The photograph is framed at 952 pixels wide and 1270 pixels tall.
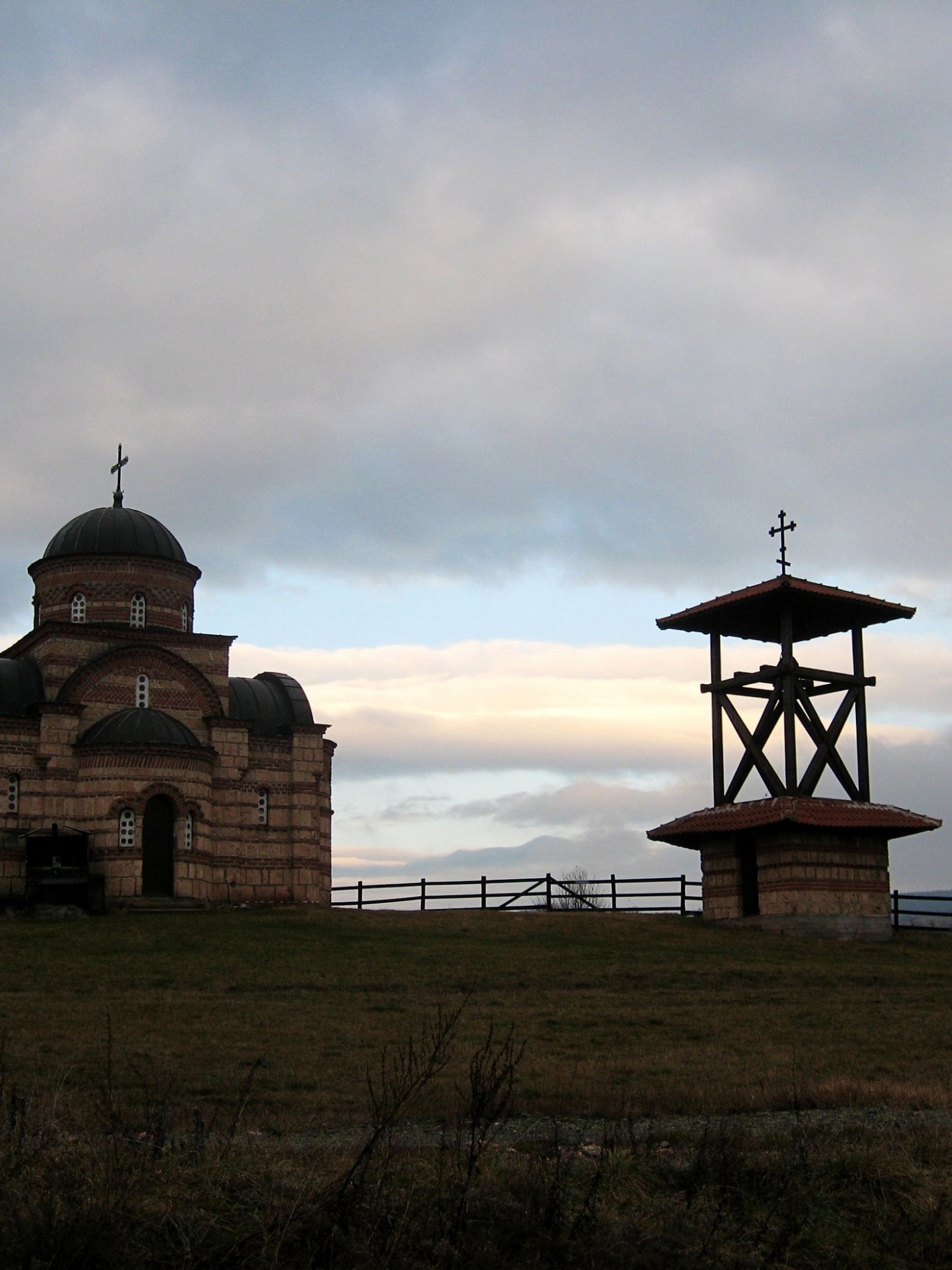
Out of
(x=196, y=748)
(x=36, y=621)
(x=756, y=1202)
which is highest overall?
(x=36, y=621)

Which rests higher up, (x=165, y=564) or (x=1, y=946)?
(x=165, y=564)

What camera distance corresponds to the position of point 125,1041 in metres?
18.0

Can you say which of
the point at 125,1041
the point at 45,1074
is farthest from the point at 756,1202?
the point at 125,1041

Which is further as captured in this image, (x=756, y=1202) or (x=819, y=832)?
(x=819, y=832)

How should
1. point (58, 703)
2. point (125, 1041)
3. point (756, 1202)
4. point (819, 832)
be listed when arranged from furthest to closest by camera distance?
1. point (58, 703)
2. point (819, 832)
3. point (125, 1041)
4. point (756, 1202)

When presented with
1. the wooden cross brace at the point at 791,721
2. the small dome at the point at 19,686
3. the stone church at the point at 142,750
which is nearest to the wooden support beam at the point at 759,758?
the wooden cross brace at the point at 791,721

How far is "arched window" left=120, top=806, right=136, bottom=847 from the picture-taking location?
40969 mm

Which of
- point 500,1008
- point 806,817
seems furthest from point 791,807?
point 500,1008

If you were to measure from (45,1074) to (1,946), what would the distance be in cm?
1548

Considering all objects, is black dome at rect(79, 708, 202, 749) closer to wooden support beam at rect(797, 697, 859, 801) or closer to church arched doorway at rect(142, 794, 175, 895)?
church arched doorway at rect(142, 794, 175, 895)

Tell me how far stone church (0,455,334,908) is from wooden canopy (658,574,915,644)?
44.3ft

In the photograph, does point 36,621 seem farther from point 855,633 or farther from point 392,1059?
point 392,1059

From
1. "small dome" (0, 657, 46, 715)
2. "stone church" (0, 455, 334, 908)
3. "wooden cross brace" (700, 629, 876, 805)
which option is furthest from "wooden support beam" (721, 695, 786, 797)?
"small dome" (0, 657, 46, 715)

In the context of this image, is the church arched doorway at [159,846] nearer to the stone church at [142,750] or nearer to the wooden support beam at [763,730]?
the stone church at [142,750]
